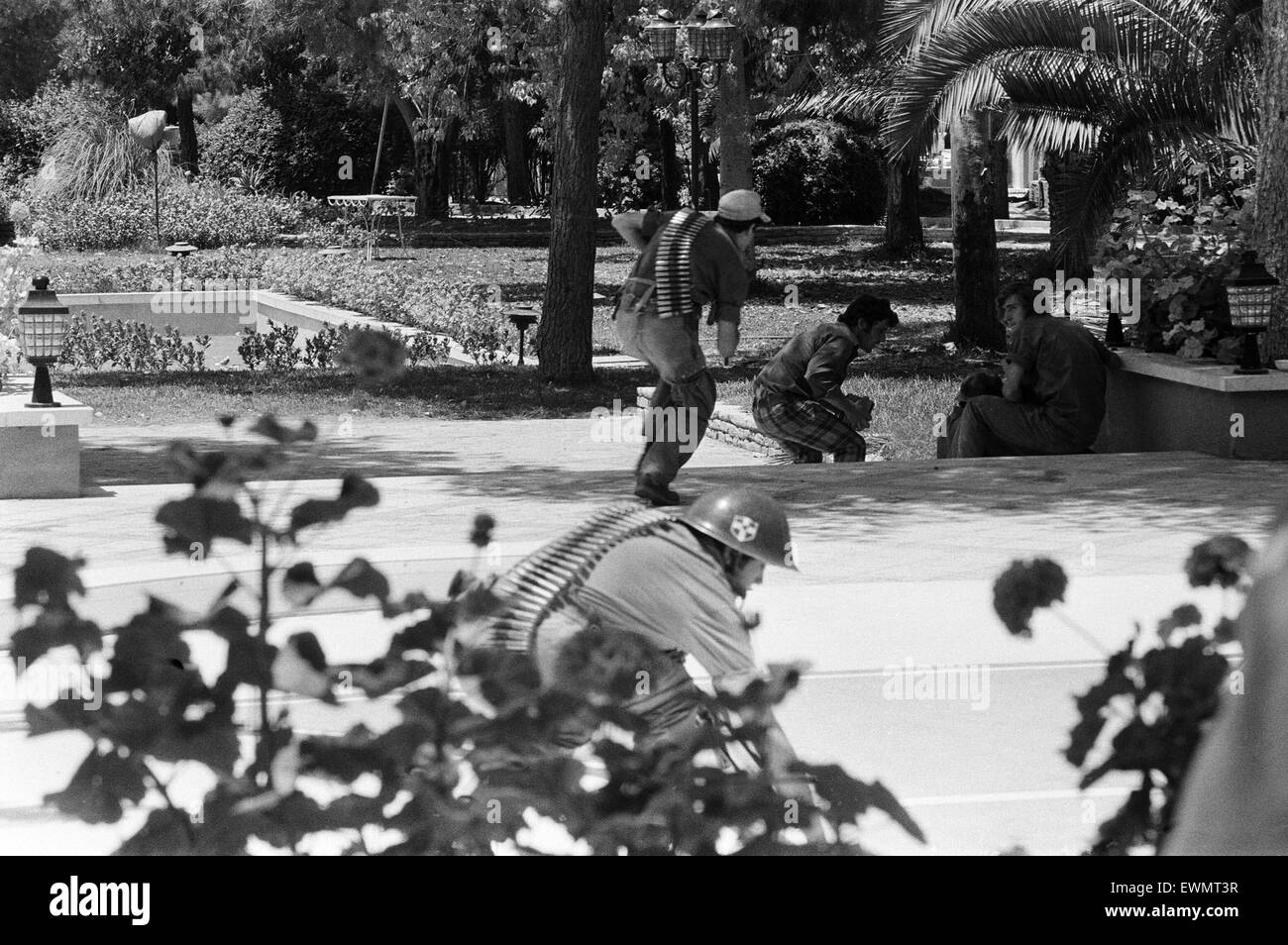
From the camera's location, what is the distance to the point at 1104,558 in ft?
27.3

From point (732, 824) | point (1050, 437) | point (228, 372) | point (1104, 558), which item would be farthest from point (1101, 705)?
point (228, 372)

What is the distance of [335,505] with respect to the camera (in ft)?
7.91

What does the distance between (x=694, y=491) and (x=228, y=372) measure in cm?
886

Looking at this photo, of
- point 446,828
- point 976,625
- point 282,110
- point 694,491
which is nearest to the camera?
point 446,828

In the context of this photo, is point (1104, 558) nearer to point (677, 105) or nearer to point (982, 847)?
point (982, 847)

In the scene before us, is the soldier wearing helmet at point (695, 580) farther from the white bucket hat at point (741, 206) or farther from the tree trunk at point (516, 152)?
the tree trunk at point (516, 152)

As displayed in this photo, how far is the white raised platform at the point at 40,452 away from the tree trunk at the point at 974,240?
34.4 ft

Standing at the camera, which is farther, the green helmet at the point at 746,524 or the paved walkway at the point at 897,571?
the paved walkway at the point at 897,571

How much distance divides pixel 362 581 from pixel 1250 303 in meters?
9.43

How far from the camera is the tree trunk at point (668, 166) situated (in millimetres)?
37719

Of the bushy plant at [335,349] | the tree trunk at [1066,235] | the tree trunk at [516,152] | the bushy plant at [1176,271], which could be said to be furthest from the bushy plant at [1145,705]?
the tree trunk at [516,152]

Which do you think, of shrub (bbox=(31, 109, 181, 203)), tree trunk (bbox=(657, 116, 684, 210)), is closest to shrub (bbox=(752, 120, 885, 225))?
tree trunk (bbox=(657, 116, 684, 210))

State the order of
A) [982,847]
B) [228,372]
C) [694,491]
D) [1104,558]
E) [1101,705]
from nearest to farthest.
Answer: [1101,705], [982,847], [1104,558], [694,491], [228,372]

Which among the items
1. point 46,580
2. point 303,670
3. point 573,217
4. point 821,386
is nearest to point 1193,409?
point 821,386
